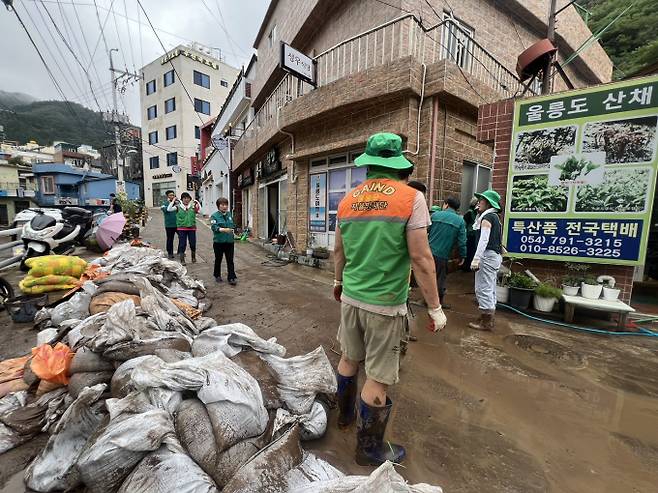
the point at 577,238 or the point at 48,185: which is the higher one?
the point at 48,185

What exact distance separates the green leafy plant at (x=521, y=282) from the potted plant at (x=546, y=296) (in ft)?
0.33

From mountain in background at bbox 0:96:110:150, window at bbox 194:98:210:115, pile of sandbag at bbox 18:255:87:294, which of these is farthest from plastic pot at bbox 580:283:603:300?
mountain in background at bbox 0:96:110:150

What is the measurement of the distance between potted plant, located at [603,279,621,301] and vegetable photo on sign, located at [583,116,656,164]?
1756 mm

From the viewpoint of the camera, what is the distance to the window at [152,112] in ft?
108

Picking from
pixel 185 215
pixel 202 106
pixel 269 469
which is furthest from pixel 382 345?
pixel 202 106

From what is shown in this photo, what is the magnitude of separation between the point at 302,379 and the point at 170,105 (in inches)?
1464

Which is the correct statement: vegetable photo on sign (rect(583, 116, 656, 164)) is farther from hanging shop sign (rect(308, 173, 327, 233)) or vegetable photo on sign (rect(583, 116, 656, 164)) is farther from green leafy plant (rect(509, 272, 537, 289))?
hanging shop sign (rect(308, 173, 327, 233))

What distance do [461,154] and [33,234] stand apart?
8651 millimetres

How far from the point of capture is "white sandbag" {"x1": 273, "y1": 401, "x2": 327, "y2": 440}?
1829 millimetres

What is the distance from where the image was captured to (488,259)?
4.03 meters

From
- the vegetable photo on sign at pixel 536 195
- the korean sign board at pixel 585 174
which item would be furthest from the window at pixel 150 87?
the vegetable photo on sign at pixel 536 195

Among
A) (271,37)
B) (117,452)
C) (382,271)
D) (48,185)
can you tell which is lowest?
(117,452)

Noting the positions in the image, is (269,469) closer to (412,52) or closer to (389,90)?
(389,90)

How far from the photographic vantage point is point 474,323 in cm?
419
